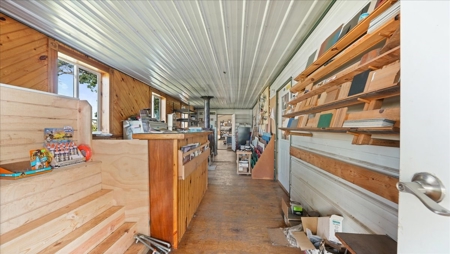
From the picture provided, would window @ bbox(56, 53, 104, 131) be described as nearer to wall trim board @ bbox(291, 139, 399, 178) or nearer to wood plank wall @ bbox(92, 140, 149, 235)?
wood plank wall @ bbox(92, 140, 149, 235)

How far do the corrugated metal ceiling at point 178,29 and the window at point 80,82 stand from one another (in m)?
0.31

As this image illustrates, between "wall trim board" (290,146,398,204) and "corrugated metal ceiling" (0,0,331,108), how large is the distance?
1.61 m

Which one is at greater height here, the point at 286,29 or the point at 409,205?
the point at 286,29

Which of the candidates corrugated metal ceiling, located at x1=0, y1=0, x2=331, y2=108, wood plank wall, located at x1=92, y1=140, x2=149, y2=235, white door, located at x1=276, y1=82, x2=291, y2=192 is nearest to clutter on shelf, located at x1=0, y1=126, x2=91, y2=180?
wood plank wall, located at x1=92, y1=140, x2=149, y2=235

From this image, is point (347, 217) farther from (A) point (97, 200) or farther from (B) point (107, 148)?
(B) point (107, 148)

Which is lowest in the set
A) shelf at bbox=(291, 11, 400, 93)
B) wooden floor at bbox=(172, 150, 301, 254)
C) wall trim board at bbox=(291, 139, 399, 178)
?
wooden floor at bbox=(172, 150, 301, 254)

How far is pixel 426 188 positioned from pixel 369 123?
648 mm

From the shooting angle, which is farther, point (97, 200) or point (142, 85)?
point (142, 85)

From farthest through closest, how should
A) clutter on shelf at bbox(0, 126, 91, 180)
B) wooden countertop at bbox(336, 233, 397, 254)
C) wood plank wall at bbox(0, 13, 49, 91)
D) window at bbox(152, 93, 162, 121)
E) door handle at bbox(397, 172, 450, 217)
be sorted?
window at bbox(152, 93, 162, 121), wood plank wall at bbox(0, 13, 49, 91), clutter on shelf at bbox(0, 126, 91, 180), wooden countertop at bbox(336, 233, 397, 254), door handle at bbox(397, 172, 450, 217)

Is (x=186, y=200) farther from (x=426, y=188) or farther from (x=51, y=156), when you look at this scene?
(x=426, y=188)

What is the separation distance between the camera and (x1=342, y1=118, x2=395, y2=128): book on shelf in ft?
2.83

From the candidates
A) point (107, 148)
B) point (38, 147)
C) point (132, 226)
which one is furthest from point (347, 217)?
point (38, 147)

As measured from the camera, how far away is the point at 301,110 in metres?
1.94

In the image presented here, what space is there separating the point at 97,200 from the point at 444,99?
2287mm
